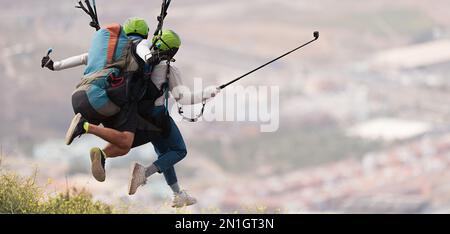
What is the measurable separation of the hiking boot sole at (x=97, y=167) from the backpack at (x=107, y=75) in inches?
15.2

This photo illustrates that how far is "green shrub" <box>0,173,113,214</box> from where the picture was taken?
12.4 meters

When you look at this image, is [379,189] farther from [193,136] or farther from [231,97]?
[231,97]

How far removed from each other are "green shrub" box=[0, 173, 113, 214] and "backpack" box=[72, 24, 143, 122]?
7.45ft

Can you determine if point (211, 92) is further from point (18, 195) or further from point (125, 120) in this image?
point (18, 195)

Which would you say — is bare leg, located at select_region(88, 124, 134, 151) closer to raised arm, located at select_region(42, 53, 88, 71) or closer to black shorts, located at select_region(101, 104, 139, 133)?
black shorts, located at select_region(101, 104, 139, 133)

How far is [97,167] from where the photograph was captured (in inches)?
413

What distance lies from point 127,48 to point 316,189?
16763cm

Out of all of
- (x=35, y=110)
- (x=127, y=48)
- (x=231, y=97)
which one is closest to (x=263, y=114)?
(x=231, y=97)

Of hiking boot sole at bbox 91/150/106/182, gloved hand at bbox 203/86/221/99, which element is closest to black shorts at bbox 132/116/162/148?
hiking boot sole at bbox 91/150/106/182

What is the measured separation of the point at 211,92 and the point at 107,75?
107 cm

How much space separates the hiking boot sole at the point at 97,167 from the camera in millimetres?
10484

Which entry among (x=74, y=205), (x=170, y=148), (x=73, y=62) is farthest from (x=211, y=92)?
(x=74, y=205)

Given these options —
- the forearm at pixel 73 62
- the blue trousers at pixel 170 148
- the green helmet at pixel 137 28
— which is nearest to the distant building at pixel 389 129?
the blue trousers at pixel 170 148

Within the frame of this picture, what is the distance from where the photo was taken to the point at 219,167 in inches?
7446
